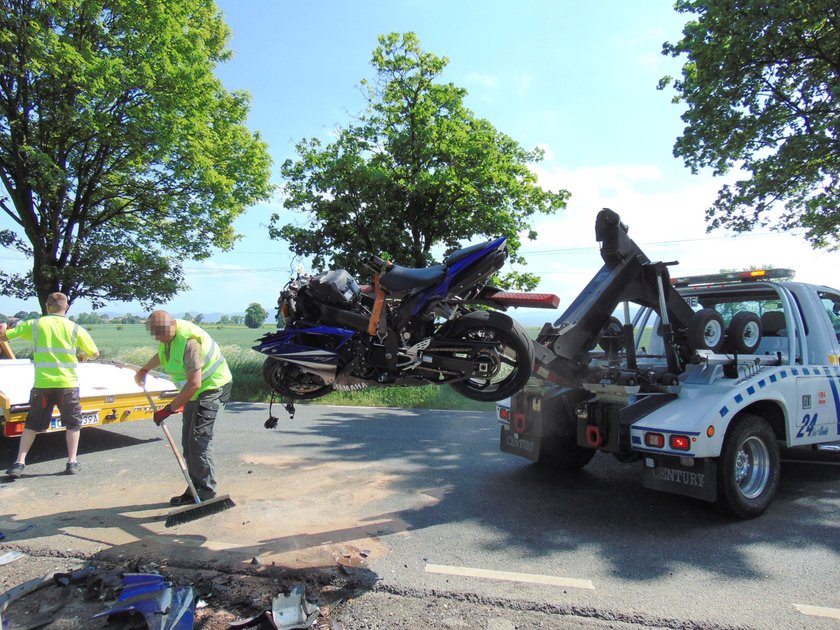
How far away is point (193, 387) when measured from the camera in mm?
4727

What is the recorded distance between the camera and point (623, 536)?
13.9 feet

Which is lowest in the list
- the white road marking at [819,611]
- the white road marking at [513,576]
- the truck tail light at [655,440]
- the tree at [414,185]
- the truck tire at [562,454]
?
the white road marking at [819,611]

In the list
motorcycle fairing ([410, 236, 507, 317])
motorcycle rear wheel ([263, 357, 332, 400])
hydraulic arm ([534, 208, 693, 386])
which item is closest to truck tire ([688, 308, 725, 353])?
hydraulic arm ([534, 208, 693, 386])

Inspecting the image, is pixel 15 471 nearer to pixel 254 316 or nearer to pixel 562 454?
pixel 562 454

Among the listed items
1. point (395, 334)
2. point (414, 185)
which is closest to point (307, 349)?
point (395, 334)

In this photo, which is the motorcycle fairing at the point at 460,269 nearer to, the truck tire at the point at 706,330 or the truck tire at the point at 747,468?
the truck tire at the point at 706,330

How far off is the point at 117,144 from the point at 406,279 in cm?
1194

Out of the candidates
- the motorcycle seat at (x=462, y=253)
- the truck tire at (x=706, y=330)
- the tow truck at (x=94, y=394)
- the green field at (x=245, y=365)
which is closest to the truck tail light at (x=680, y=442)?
the truck tire at (x=706, y=330)

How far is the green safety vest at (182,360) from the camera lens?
492cm

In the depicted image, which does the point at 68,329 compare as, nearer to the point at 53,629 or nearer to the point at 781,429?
the point at 53,629

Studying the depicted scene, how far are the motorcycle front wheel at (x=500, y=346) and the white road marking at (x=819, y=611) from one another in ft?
6.84

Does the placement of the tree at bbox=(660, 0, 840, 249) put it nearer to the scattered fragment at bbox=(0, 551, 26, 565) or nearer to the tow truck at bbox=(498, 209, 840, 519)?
the tow truck at bbox=(498, 209, 840, 519)

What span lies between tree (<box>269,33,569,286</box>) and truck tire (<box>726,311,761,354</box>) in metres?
9.18

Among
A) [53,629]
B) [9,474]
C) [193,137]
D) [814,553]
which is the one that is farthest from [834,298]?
[193,137]
